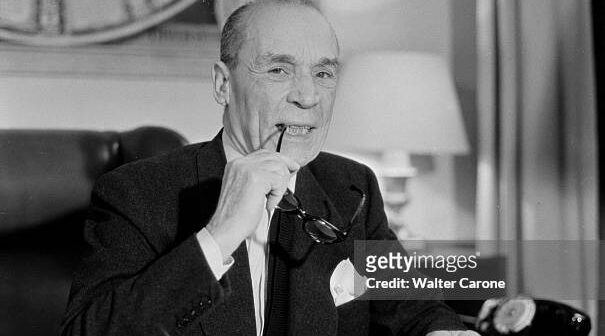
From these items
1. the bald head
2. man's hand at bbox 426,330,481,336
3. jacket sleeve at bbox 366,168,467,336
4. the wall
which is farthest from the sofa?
man's hand at bbox 426,330,481,336

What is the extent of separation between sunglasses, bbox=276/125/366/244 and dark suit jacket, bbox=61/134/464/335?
3 cm

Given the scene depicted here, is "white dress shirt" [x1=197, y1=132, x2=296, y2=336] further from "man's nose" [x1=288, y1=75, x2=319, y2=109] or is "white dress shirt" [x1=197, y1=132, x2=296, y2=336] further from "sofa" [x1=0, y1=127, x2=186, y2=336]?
"sofa" [x1=0, y1=127, x2=186, y2=336]

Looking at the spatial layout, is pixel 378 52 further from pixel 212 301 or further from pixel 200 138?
pixel 212 301

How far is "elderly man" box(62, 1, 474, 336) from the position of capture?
96 centimetres

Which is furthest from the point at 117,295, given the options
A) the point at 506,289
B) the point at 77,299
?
the point at 506,289

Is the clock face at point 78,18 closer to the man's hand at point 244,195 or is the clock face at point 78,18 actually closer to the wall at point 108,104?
the wall at point 108,104

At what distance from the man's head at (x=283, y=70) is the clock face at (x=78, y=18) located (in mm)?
696

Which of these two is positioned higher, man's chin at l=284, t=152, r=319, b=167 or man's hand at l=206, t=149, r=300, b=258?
man's chin at l=284, t=152, r=319, b=167

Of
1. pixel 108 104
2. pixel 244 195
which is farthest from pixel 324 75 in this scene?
pixel 108 104

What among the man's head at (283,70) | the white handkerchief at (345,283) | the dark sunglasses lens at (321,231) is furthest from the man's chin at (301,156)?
the white handkerchief at (345,283)

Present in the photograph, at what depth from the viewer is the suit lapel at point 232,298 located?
1069 mm

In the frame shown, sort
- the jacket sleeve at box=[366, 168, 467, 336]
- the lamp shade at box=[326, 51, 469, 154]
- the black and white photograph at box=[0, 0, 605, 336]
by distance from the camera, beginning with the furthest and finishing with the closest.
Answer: the lamp shade at box=[326, 51, 469, 154]
the jacket sleeve at box=[366, 168, 467, 336]
the black and white photograph at box=[0, 0, 605, 336]

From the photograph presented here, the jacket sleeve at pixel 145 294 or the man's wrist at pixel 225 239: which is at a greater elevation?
the man's wrist at pixel 225 239

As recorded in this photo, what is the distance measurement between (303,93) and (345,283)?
36 cm
